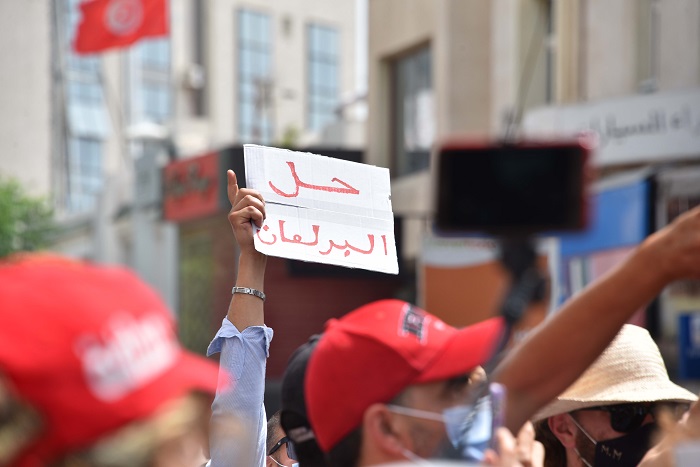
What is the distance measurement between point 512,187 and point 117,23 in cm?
3666

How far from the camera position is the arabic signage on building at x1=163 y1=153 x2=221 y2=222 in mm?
28625

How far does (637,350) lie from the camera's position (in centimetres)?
425

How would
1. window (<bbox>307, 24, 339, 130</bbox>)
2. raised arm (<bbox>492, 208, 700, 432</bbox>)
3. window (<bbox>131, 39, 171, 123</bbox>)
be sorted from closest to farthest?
raised arm (<bbox>492, 208, 700, 432</bbox>) → window (<bbox>131, 39, 171, 123</bbox>) → window (<bbox>307, 24, 339, 130</bbox>)

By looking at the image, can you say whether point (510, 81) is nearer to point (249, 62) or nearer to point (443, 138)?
point (443, 138)

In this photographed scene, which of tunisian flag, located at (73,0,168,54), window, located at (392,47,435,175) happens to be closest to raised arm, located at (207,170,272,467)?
window, located at (392,47,435,175)

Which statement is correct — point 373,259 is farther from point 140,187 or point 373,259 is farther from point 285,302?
point 140,187

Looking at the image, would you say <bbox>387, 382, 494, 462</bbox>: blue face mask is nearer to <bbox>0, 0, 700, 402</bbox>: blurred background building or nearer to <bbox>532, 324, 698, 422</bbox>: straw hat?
<bbox>0, 0, 700, 402</bbox>: blurred background building

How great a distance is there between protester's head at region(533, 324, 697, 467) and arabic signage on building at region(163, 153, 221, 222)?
24039mm

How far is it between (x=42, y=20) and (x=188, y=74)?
5945 mm

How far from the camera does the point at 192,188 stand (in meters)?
30.1

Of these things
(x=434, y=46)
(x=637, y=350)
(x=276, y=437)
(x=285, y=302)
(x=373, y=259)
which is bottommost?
(x=285, y=302)

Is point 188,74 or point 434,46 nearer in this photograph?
point 434,46

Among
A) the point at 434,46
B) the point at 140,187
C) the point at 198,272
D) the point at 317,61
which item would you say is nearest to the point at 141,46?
the point at 317,61

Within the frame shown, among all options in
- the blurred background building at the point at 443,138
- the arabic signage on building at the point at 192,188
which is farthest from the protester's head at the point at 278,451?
the arabic signage on building at the point at 192,188
